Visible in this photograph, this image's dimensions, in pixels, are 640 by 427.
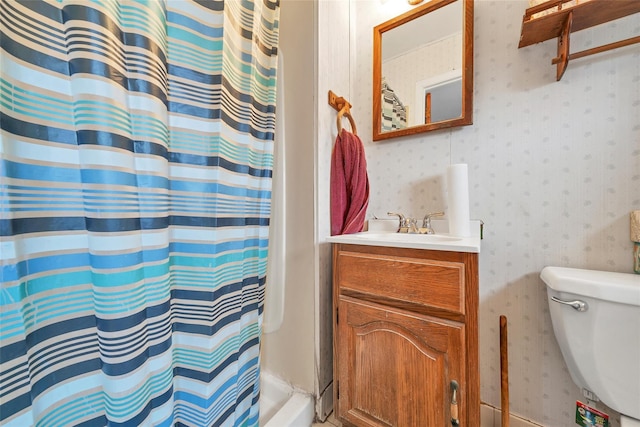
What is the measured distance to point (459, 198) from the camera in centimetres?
94

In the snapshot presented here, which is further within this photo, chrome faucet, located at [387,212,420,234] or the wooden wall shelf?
chrome faucet, located at [387,212,420,234]

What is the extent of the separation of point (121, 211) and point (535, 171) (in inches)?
52.9

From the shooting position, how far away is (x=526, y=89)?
0.95m

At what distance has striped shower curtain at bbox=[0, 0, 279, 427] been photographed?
1.22 feet

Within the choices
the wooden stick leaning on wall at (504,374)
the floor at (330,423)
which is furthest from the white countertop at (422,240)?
the floor at (330,423)

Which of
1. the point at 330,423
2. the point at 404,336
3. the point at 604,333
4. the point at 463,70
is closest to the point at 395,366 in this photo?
the point at 404,336

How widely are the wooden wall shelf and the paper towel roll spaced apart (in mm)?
477

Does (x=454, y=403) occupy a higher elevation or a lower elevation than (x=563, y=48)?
lower

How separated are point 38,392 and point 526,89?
1646 mm

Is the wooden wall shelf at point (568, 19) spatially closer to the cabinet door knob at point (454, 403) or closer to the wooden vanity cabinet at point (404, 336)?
the wooden vanity cabinet at point (404, 336)

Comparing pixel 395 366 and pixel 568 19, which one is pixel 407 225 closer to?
pixel 395 366

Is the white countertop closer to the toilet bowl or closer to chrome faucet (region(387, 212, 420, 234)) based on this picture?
chrome faucet (region(387, 212, 420, 234))

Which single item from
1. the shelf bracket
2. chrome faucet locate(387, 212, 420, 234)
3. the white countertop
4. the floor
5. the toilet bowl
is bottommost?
the floor

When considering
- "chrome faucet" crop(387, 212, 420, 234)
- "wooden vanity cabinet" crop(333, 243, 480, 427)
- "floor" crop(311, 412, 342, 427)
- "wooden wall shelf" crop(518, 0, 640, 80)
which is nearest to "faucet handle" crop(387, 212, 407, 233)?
"chrome faucet" crop(387, 212, 420, 234)
